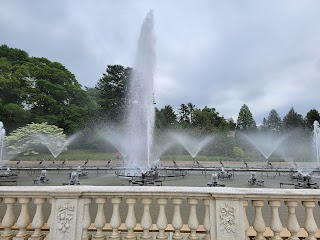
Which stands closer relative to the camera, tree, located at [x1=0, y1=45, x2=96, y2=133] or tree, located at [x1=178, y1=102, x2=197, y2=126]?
tree, located at [x1=0, y1=45, x2=96, y2=133]

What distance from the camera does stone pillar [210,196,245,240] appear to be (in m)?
3.22

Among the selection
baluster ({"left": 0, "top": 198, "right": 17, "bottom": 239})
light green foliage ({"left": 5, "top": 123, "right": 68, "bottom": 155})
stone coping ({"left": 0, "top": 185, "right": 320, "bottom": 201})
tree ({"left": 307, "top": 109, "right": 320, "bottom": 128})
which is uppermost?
tree ({"left": 307, "top": 109, "right": 320, "bottom": 128})

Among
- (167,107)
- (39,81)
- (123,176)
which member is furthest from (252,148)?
(39,81)

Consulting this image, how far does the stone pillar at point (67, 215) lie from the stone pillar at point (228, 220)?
1.95 meters

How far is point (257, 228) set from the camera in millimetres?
3422

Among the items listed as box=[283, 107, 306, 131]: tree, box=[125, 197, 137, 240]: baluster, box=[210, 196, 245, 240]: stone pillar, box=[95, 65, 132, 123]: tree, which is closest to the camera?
box=[210, 196, 245, 240]: stone pillar

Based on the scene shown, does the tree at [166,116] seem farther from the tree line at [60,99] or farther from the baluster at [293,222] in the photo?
the baluster at [293,222]

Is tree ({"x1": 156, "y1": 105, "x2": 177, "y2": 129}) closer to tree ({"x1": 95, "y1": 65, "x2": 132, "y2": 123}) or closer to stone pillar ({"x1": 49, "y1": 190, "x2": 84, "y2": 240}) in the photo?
tree ({"x1": 95, "y1": 65, "x2": 132, "y2": 123})

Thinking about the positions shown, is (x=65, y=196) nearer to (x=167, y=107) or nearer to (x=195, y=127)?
(x=195, y=127)

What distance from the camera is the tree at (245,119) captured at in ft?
219

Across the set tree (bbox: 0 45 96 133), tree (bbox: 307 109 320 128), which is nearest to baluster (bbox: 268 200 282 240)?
tree (bbox: 0 45 96 133)

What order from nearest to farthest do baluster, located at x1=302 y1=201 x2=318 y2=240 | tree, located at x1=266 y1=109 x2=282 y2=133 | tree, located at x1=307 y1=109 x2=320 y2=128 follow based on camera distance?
baluster, located at x1=302 y1=201 x2=318 y2=240
tree, located at x1=307 y1=109 x2=320 y2=128
tree, located at x1=266 y1=109 x2=282 y2=133

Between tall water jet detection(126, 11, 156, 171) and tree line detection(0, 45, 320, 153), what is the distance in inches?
1037

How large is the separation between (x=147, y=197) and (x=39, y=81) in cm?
4456
